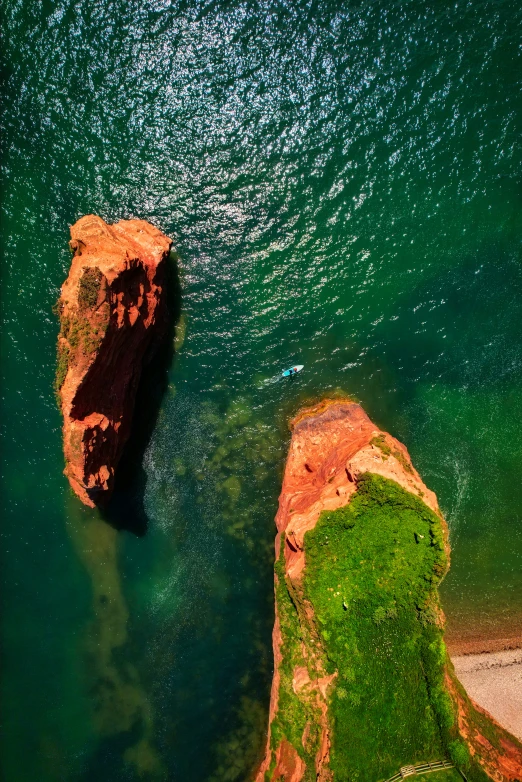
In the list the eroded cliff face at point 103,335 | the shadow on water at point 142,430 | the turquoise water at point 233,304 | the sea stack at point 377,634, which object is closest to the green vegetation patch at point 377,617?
the sea stack at point 377,634

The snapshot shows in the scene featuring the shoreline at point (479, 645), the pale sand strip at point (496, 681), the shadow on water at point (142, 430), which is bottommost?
the pale sand strip at point (496, 681)

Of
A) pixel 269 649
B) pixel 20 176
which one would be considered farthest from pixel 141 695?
pixel 20 176

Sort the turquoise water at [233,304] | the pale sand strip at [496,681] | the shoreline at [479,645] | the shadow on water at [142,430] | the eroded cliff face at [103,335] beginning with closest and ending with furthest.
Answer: the eroded cliff face at [103,335] → the turquoise water at [233,304] → the shadow on water at [142,430] → the pale sand strip at [496,681] → the shoreline at [479,645]

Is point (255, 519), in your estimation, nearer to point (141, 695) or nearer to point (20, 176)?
point (141, 695)

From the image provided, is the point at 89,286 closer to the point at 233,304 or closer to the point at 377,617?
the point at 233,304

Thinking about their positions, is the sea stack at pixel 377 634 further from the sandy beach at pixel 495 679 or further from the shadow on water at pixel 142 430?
the shadow on water at pixel 142 430

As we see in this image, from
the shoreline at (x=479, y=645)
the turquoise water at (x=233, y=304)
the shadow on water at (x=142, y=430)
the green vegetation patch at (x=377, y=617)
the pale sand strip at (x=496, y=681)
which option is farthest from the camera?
the shoreline at (x=479, y=645)
